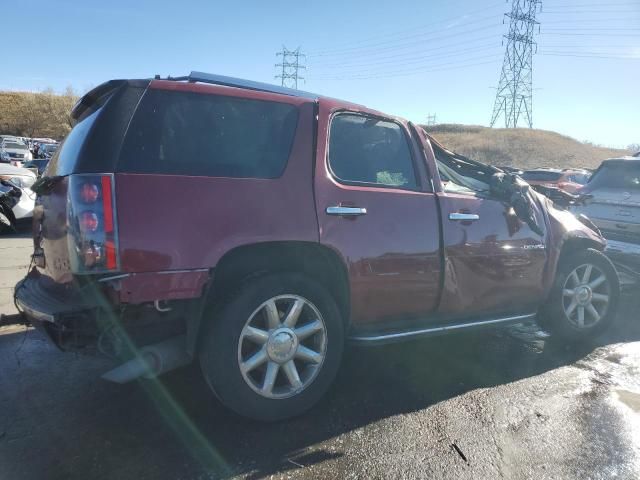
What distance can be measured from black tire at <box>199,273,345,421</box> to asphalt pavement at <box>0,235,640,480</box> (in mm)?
152

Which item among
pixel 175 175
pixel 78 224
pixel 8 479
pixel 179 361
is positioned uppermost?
pixel 175 175

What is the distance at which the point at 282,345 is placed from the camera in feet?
9.61

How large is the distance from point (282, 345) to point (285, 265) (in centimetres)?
49

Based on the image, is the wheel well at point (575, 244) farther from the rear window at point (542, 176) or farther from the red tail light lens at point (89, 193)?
the rear window at point (542, 176)

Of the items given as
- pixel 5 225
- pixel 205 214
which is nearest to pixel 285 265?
pixel 205 214

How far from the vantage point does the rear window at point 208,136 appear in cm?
261

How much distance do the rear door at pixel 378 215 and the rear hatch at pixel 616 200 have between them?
4254 millimetres

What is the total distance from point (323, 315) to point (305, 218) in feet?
2.03

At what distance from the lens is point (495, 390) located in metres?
3.64

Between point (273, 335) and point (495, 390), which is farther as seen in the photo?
point (495, 390)

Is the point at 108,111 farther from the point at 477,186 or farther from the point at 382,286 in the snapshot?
the point at 477,186

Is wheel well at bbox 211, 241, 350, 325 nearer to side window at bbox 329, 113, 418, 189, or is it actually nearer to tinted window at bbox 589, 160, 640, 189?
side window at bbox 329, 113, 418, 189

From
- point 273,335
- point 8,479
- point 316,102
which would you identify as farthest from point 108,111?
point 8,479

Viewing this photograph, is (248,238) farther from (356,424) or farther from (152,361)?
A: (356,424)
